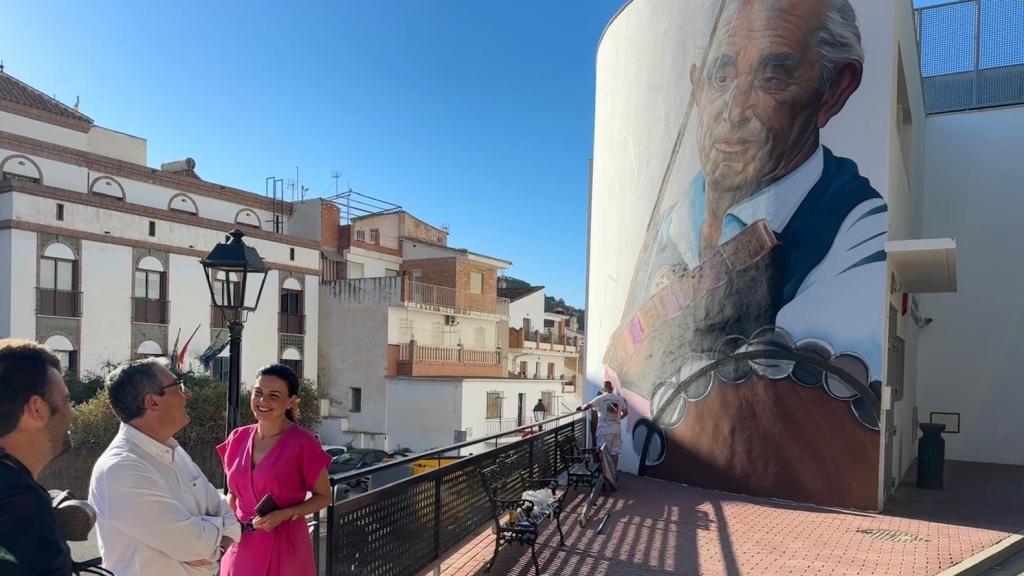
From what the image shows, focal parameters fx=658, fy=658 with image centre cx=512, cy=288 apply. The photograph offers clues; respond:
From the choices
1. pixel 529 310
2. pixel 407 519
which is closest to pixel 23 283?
pixel 407 519

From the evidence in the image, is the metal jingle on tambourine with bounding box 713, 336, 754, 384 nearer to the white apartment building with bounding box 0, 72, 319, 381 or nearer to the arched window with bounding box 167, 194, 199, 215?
the white apartment building with bounding box 0, 72, 319, 381

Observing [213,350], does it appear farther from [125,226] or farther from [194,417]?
[125,226]

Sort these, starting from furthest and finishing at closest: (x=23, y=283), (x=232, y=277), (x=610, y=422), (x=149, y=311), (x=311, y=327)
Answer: (x=311, y=327), (x=149, y=311), (x=23, y=283), (x=610, y=422), (x=232, y=277)

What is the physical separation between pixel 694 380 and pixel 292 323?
1001 inches

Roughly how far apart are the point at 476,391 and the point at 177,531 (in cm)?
2691

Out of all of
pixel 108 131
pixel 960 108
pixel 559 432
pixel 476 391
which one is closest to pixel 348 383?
pixel 476 391

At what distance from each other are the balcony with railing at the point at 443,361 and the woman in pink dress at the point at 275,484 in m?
27.5

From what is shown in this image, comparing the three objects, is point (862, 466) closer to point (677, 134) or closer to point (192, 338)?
point (677, 134)

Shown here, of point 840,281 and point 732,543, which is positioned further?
point 840,281

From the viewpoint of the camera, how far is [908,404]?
492 inches

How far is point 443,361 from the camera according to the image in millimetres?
32344

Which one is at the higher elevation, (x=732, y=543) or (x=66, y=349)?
(x=66, y=349)

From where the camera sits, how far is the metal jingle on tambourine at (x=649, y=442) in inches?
406

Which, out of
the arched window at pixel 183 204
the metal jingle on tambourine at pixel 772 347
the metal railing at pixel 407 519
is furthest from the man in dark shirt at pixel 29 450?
the arched window at pixel 183 204
